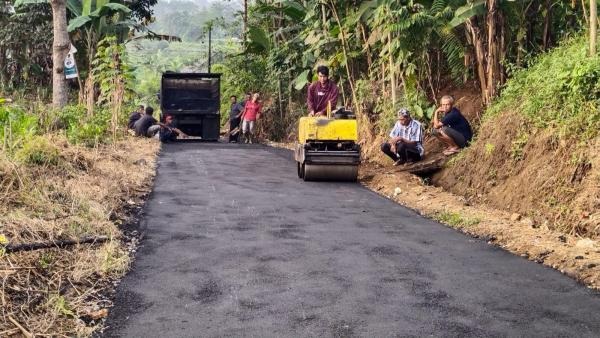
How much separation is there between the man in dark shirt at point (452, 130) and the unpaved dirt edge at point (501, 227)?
2.80 feet

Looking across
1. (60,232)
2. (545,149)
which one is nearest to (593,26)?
(545,149)

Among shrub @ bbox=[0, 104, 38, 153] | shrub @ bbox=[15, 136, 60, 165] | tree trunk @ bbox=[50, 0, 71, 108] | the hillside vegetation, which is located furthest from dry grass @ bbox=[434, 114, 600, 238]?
tree trunk @ bbox=[50, 0, 71, 108]

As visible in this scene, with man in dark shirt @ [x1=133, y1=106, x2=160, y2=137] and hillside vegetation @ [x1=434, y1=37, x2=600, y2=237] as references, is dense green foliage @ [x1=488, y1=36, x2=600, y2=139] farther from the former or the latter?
man in dark shirt @ [x1=133, y1=106, x2=160, y2=137]

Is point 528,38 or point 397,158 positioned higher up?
point 528,38

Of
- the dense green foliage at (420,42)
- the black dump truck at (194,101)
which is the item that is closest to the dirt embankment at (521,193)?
the dense green foliage at (420,42)

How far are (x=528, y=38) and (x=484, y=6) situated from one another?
1.38 meters

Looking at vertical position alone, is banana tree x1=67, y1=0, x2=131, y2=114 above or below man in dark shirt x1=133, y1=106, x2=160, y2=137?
above

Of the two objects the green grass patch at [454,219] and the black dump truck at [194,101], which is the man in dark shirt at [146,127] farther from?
the green grass patch at [454,219]

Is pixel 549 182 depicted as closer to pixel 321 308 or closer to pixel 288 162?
pixel 321 308

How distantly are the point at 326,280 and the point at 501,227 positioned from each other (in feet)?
9.48

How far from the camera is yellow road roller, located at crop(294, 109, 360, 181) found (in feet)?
37.3

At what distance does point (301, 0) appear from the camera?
20250mm

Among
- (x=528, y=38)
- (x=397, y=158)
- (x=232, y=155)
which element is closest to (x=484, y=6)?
(x=528, y=38)

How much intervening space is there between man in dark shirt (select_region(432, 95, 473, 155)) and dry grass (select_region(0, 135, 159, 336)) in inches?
195
